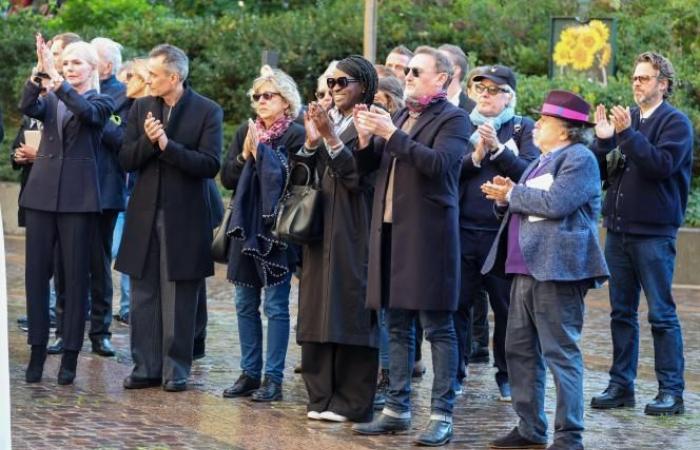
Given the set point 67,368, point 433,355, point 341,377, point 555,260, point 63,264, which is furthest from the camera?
point 63,264

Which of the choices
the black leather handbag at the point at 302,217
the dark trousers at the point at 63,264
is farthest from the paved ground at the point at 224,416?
the black leather handbag at the point at 302,217

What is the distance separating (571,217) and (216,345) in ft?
14.6

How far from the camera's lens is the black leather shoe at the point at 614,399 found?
9438 mm

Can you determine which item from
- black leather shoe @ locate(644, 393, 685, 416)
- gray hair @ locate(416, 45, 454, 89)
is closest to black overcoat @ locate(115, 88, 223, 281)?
gray hair @ locate(416, 45, 454, 89)

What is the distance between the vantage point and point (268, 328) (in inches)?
375

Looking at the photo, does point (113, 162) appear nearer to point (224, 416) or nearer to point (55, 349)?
point (55, 349)

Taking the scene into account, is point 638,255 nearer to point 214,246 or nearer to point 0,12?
point 214,246

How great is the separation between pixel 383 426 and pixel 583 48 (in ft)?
36.7

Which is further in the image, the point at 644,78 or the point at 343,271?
the point at 644,78

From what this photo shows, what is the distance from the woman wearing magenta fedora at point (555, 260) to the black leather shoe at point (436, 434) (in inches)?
13.1

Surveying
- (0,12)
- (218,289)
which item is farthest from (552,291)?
(0,12)

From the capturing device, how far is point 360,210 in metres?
8.75

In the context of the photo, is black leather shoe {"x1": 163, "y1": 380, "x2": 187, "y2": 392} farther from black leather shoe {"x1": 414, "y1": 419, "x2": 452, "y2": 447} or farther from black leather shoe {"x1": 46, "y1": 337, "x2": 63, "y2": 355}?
black leather shoe {"x1": 414, "y1": 419, "x2": 452, "y2": 447}

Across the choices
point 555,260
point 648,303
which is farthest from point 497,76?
point 555,260
